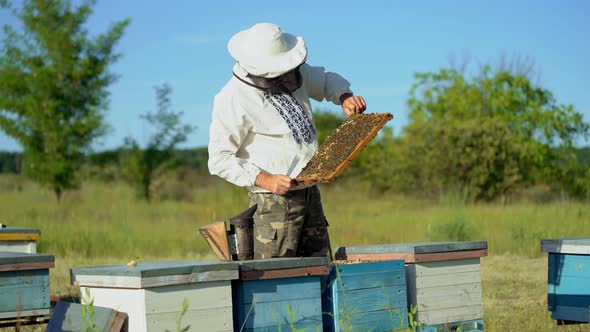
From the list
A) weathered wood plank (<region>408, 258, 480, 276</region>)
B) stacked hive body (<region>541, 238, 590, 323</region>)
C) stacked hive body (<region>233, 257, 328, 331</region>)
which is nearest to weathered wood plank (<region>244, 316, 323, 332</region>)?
stacked hive body (<region>233, 257, 328, 331</region>)

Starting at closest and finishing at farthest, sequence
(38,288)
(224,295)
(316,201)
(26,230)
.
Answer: (224,295) < (316,201) < (38,288) < (26,230)

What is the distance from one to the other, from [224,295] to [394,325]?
0.91 m

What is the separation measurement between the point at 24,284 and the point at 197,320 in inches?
87.0

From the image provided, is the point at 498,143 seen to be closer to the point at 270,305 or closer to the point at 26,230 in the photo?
the point at 26,230

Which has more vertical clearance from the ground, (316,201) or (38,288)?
(316,201)

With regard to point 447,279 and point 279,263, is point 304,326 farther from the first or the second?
point 447,279

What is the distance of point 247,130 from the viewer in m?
3.93

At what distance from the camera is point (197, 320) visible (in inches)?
127

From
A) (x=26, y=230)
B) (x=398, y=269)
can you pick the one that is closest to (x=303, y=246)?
(x=398, y=269)

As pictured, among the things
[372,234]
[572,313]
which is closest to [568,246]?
[572,313]

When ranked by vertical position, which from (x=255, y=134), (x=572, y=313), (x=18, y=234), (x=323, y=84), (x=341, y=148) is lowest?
(x=572, y=313)

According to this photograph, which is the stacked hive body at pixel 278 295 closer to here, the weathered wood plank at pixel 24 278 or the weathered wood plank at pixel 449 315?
the weathered wood plank at pixel 449 315

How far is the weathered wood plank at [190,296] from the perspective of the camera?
122 inches

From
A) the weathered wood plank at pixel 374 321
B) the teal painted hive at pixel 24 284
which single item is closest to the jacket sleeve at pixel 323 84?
the weathered wood plank at pixel 374 321
